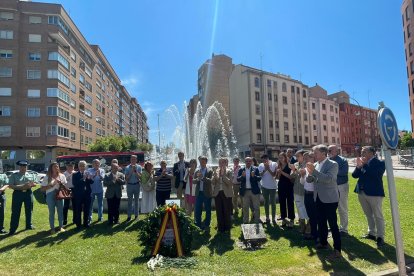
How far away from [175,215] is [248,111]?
61225mm

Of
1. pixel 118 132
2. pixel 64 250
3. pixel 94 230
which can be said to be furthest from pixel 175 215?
pixel 118 132

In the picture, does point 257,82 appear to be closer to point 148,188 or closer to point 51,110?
point 51,110

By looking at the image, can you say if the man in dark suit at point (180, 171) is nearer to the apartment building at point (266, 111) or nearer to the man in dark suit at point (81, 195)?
the man in dark suit at point (81, 195)

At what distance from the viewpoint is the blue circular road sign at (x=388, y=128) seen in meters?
4.91

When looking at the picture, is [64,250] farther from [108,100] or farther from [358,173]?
[108,100]

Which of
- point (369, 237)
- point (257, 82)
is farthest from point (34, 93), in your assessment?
point (369, 237)

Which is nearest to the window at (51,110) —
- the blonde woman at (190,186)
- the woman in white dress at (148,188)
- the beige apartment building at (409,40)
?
the woman in white dress at (148,188)

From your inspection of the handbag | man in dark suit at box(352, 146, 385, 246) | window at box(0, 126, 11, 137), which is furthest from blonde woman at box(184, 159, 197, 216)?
window at box(0, 126, 11, 137)

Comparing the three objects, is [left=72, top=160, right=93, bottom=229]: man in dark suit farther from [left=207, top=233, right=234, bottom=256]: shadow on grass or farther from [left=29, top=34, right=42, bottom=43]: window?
[left=29, top=34, right=42, bottom=43]: window

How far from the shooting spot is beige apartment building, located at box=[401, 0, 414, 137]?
48750 mm

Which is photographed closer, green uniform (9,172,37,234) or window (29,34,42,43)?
green uniform (9,172,37,234)

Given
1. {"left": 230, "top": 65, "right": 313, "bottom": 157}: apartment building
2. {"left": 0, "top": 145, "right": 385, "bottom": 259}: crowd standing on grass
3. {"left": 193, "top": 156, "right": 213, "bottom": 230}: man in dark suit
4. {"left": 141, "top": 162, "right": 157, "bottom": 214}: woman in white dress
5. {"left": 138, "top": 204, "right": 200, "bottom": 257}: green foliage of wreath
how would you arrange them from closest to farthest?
{"left": 138, "top": 204, "right": 200, "bottom": 257}: green foliage of wreath < {"left": 0, "top": 145, "right": 385, "bottom": 259}: crowd standing on grass < {"left": 193, "top": 156, "right": 213, "bottom": 230}: man in dark suit < {"left": 141, "top": 162, "right": 157, "bottom": 214}: woman in white dress < {"left": 230, "top": 65, "right": 313, "bottom": 157}: apartment building

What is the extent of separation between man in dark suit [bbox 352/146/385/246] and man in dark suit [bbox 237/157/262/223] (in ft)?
8.42

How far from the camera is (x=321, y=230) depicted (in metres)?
6.75
